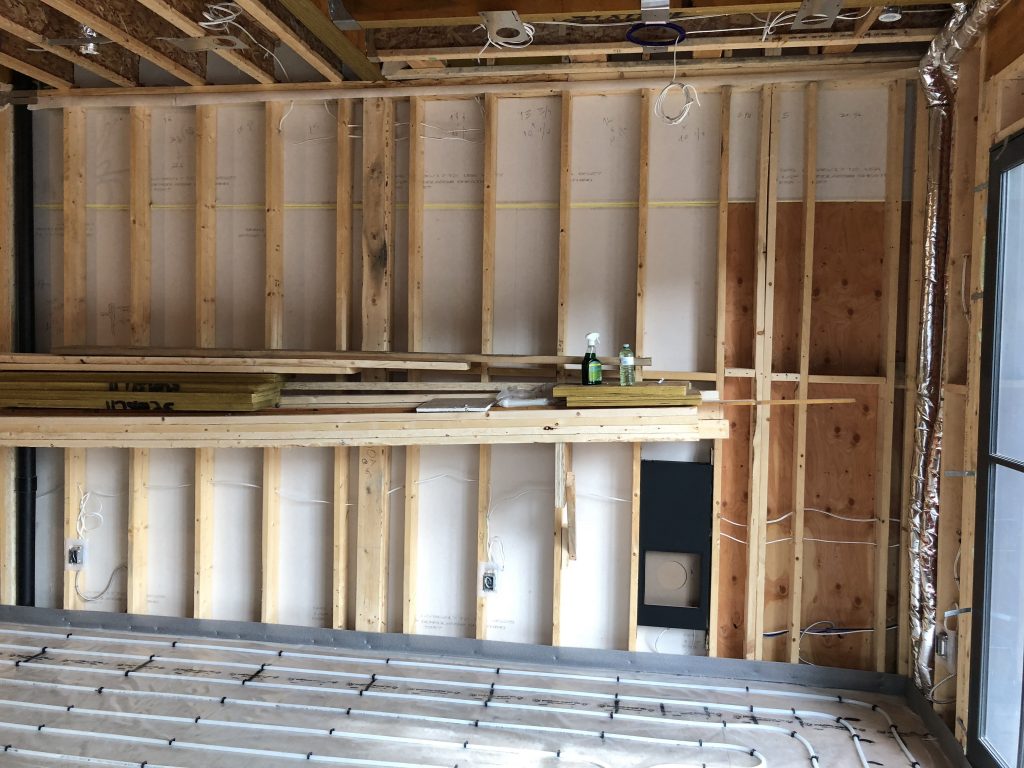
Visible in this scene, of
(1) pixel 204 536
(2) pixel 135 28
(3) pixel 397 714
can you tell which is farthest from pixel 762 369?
(2) pixel 135 28

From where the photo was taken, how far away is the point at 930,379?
11.9ft

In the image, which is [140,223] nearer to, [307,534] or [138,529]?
[138,529]

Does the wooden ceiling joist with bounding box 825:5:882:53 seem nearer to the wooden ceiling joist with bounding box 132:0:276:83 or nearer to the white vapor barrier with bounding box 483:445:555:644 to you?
the white vapor barrier with bounding box 483:445:555:644

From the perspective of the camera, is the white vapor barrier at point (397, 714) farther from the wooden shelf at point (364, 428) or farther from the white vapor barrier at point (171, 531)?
the wooden shelf at point (364, 428)

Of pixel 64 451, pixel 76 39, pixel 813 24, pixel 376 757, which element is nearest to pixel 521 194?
pixel 813 24

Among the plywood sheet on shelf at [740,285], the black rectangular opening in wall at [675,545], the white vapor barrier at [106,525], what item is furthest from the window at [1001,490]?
the white vapor barrier at [106,525]

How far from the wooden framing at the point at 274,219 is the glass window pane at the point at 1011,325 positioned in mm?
3545

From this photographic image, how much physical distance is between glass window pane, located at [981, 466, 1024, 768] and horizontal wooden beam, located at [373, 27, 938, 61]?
198 cm

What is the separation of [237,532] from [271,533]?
0.27 meters

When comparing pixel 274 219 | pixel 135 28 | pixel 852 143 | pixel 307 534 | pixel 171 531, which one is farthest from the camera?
pixel 171 531

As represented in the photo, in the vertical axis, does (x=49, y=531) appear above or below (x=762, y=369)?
below

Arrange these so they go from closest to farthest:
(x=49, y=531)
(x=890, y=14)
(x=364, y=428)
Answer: (x=890, y=14)
(x=364, y=428)
(x=49, y=531)

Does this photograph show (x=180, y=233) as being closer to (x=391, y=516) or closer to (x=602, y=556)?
(x=391, y=516)

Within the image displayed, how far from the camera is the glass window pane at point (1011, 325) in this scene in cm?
292
